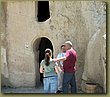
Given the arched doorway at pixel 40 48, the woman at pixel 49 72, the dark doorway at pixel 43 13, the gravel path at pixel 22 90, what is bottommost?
the gravel path at pixel 22 90

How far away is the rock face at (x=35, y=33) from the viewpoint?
17.6ft

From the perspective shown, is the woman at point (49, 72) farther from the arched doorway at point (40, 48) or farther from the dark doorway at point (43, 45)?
the dark doorway at point (43, 45)

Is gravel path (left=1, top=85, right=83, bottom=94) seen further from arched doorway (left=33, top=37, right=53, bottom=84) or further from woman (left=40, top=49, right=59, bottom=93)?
arched doorway (left=33, top=37, right=53, bottom=84)

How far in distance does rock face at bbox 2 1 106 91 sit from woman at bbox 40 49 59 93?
0.24 m

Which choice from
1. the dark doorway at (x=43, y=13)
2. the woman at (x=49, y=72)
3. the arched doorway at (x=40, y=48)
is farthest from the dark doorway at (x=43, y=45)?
the woman at (x=49, y=72)

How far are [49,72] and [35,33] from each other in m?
1.07

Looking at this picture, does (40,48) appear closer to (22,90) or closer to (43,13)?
(43,13)

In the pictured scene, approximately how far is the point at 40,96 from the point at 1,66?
0.65 meters

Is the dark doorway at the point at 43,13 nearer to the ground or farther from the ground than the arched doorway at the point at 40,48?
farther from the ground

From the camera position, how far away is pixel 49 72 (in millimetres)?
4984

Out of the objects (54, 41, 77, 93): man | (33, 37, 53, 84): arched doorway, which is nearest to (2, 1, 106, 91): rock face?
(33, 37, 53, 84): arched doorway

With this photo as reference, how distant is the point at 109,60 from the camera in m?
4.64

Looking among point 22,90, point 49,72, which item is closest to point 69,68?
point 49,72

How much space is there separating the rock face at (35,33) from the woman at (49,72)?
0.24 meters
